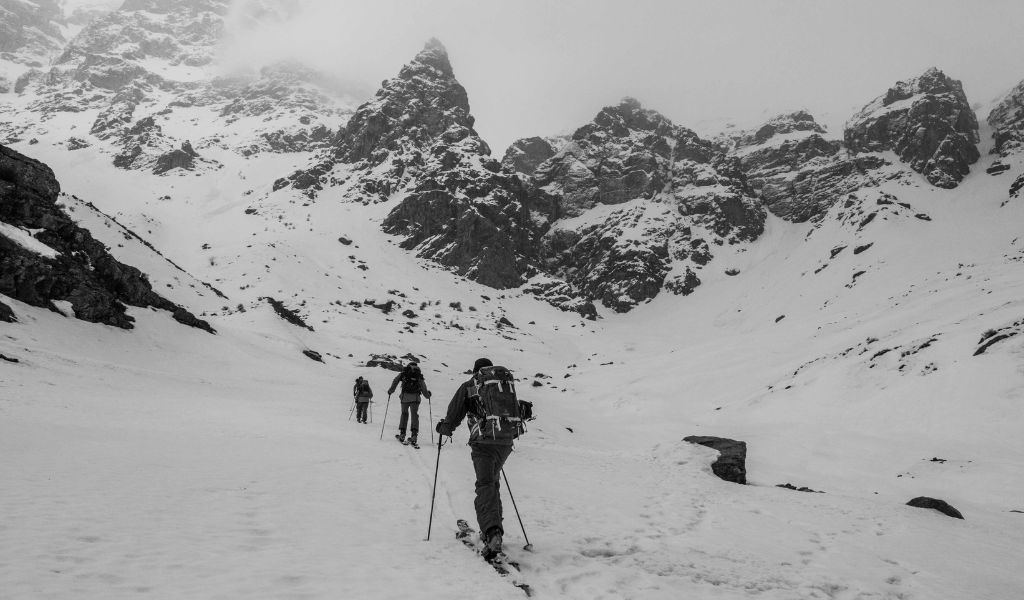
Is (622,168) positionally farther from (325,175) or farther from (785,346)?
(785,346)

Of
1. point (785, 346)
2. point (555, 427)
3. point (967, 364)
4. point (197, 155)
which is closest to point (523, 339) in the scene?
point (785, 346)

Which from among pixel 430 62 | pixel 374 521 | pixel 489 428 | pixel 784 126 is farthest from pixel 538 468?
pixel 784 126

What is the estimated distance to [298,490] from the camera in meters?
8.33

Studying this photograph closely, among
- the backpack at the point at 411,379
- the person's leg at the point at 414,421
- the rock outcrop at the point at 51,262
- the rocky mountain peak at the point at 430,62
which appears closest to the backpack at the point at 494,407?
the person's leg at the point at 414,421

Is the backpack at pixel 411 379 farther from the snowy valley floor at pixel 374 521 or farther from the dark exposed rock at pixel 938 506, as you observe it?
the dark exposed rock at pixel 938 506

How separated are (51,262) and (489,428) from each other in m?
26.7

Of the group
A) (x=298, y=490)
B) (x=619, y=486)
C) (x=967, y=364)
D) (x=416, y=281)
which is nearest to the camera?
(x=298, y=490)

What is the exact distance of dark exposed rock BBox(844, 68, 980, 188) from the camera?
412 feet

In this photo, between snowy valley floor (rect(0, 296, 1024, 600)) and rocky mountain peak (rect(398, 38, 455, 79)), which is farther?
rocky mountain peak (rect(398, 38, 455, 79))

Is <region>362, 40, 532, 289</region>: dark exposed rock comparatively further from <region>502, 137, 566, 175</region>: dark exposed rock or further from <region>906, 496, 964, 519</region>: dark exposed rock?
<region>906, 496, 964, 519</region>: dark exposed rock

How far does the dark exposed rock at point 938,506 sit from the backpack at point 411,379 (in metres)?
12.3

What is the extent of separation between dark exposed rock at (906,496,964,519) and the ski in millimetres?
9694

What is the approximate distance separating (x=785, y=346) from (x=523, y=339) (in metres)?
47.0

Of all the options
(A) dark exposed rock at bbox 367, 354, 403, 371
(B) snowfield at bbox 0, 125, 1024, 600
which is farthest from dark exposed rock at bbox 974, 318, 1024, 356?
(A) dark exposed rock at bbox 367, 354, 403, 371
